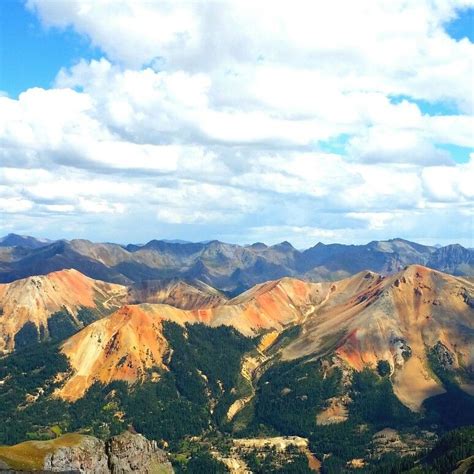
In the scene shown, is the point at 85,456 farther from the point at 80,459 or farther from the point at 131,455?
the point at 131,455

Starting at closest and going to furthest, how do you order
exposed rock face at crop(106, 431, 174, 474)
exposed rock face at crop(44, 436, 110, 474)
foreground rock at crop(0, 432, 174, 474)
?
foreground rock at crop(0, 432, 174, 474)
exposed rock face at crop(44, 436, 110, 474)
exposed rock face at crop(106, 431, 174, 474)

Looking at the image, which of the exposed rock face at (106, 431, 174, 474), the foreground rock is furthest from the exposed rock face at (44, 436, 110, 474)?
the exposed rock face at (106, 431, 174, 474)

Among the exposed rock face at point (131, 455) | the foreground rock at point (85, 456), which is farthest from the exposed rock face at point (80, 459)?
the exposed rock face at point (131, 455)

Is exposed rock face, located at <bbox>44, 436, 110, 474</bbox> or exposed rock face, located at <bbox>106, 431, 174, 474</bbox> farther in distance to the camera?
exposed rock face, located at <bbox>106, 431, 174, 474</bbox>

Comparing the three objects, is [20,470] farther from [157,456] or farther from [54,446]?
[157,456]

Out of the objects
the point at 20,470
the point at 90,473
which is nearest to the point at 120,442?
the point at 90,473

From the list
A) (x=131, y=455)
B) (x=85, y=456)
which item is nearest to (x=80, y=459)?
(x=85, y=456)

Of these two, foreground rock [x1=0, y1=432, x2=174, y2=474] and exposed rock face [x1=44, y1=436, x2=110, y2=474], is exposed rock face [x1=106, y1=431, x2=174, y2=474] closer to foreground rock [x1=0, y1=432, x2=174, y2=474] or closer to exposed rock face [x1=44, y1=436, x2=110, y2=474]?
foreground rock [x1=0, y1=432, x2=174, y2=474]

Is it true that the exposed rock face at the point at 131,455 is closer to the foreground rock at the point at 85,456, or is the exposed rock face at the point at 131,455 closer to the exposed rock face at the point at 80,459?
the foreground rock at the point at 85,456
